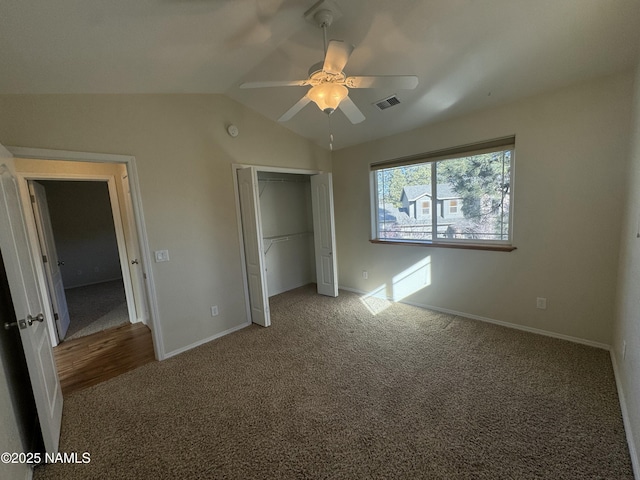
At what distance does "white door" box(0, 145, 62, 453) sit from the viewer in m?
1.53

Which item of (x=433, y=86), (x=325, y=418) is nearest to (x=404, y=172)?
(x=433, y=86)

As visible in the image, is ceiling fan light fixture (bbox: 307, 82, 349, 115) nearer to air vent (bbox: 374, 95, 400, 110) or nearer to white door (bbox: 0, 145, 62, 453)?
air vent (bbox: 374, 95, 400, 110)

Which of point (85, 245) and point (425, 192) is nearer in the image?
point (425, 192)

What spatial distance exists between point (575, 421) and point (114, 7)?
12.5ft

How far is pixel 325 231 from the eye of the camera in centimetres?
423

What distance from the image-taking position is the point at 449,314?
133 inches


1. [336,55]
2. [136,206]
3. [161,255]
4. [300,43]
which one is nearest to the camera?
[336,55]

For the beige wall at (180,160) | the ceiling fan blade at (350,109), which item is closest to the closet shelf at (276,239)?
the beige wall at (180,160)

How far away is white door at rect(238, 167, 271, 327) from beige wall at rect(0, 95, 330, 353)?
0.43 feet

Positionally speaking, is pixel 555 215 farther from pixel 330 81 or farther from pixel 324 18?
pixel 324 18

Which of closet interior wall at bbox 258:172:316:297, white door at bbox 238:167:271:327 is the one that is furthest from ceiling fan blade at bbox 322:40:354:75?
closet interior wall at bbox 258:172:316:297

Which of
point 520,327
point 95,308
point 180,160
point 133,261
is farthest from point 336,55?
point 95,308

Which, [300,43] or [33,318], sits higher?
[300,43]

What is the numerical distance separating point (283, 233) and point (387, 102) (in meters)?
2.74
